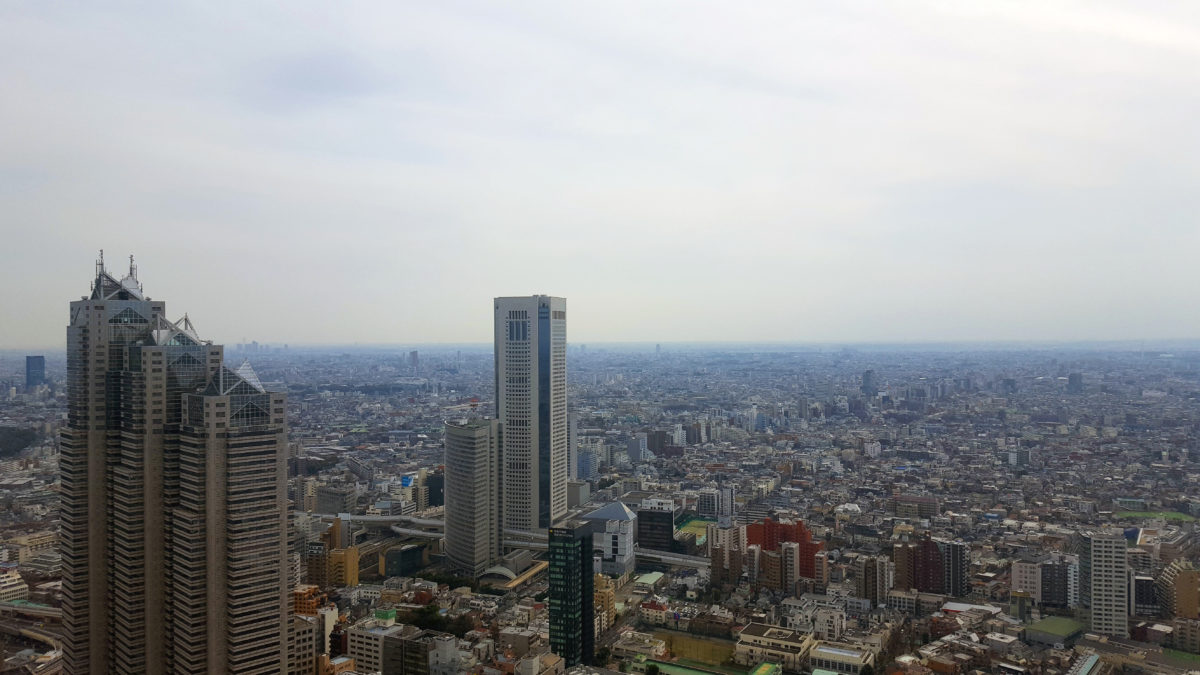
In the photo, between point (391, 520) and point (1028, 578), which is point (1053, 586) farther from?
point (391, 520)

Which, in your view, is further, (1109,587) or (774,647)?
(1109,587)

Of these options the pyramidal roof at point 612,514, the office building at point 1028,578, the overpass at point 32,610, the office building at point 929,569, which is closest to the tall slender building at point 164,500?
the overpass at point 32,610

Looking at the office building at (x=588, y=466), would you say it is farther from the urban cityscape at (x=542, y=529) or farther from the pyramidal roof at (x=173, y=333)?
the pyramidal roof at (x=173, y=333)

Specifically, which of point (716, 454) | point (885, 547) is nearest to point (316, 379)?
point (716, 454)

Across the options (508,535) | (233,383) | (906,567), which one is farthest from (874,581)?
(233,383)

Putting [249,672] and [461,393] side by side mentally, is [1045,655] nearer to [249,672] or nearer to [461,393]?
[249,672]
